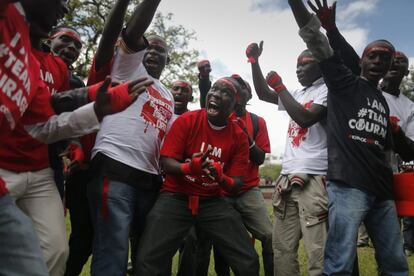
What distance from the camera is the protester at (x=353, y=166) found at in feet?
10.3

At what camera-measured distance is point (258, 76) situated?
4.94 meters

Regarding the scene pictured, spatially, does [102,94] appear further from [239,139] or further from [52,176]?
[239,139]

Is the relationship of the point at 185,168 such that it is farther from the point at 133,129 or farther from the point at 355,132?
the point at 355,132

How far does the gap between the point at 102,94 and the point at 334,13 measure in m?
2.32

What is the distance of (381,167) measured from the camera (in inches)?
131

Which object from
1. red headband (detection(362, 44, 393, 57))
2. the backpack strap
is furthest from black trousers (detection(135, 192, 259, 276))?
red headband (detection(362, 44, 393, 57))

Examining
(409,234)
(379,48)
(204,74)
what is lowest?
(409,234)

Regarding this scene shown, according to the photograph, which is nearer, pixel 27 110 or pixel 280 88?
pixel 27 110

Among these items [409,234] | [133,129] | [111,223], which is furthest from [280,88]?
[409,234]

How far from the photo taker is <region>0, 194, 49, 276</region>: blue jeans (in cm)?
190

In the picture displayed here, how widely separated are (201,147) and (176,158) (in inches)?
11.7


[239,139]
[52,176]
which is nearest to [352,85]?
[239,139]

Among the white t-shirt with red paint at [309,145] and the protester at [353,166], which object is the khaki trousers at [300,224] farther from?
the protester at [353,166]

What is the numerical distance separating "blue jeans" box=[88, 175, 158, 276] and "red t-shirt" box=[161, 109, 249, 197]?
0.55 metres
